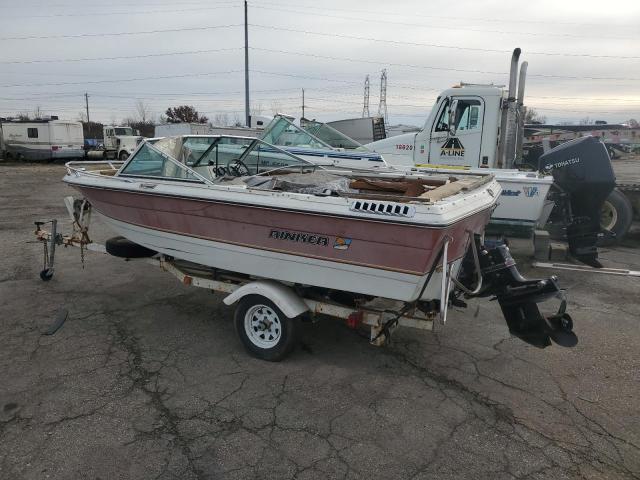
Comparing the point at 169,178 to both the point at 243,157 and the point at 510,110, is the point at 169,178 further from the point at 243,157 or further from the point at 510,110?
the point at 510,110

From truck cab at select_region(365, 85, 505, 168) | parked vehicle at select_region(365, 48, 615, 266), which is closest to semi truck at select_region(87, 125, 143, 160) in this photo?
parked vehicle at select_region(365, 48, 615, 266)

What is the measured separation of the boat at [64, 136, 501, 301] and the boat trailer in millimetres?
169

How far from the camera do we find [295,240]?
3.61 meters

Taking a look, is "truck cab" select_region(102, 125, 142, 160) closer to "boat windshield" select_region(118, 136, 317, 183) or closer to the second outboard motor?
"boat windshield" select_region(118, 136, 317, 183)

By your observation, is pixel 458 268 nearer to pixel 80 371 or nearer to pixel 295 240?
pixel 295 240

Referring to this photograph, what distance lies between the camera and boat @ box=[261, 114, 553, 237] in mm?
6738

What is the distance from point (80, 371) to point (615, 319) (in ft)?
16.5

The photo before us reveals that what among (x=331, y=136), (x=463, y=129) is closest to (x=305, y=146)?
(x=331, y=136)

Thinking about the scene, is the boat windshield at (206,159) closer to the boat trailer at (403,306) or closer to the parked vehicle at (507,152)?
the boat trailer at (403,306)

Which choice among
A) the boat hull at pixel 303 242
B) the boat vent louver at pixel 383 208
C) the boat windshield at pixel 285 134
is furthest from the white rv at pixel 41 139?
the boat vent louver at pixel 383 208

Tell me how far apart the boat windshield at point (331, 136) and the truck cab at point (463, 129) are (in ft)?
4.24

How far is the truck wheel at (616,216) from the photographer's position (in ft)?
26.1

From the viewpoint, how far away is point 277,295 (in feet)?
12.4

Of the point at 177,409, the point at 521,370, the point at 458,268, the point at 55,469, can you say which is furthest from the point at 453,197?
the point at 55,469
